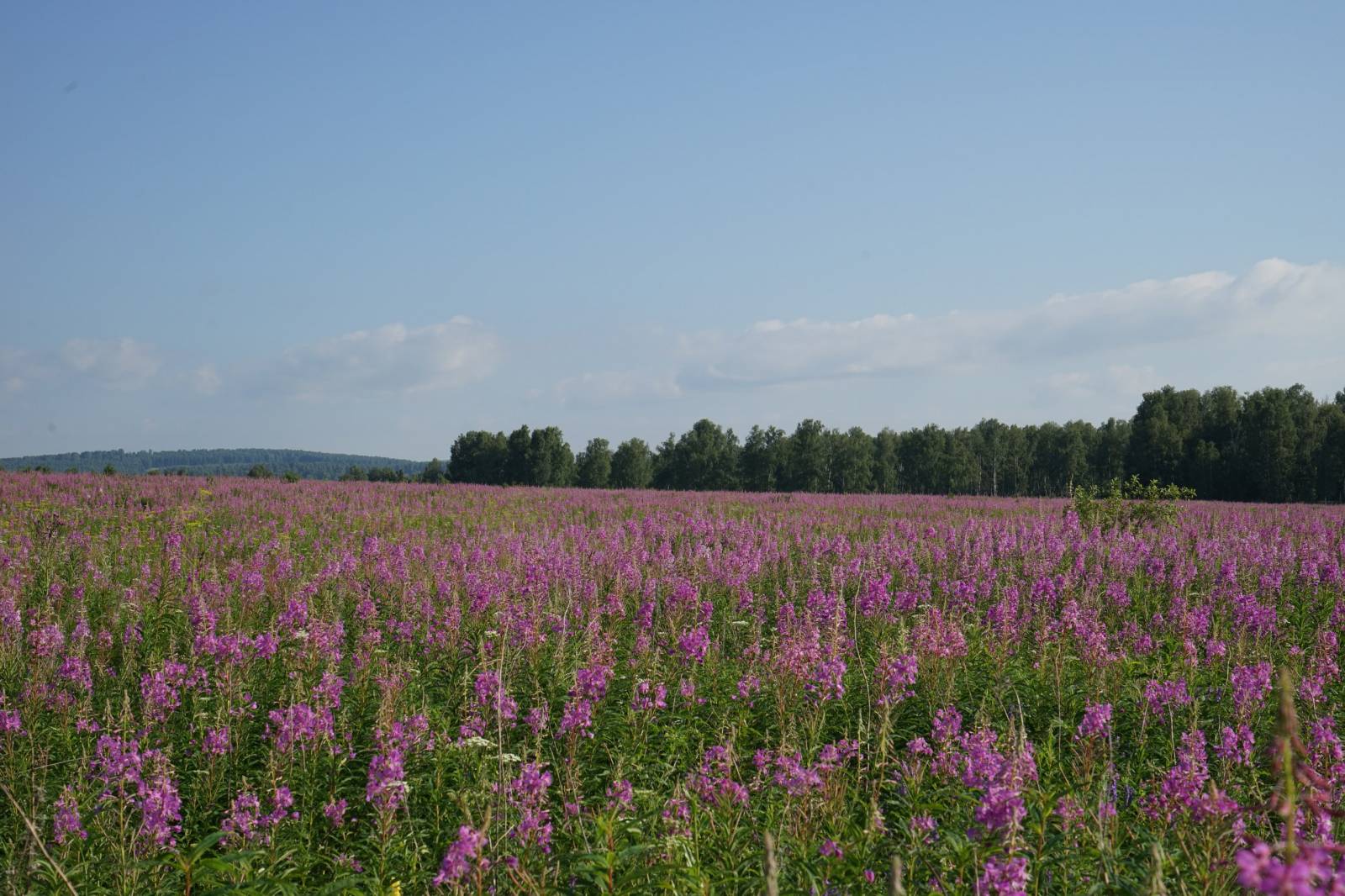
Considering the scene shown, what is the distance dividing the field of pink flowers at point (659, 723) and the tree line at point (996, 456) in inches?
1957

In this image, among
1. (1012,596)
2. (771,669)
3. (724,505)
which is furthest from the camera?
(724,505)

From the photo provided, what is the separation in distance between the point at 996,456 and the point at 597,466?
134 ft

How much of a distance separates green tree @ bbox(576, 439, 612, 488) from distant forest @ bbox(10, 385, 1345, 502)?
167 mm

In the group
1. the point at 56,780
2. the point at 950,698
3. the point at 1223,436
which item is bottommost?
the point at 56,780

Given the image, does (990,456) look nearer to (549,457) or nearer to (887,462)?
(887,462)

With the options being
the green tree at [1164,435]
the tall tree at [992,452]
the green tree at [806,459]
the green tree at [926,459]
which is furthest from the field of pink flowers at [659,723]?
the tall tree at [992,452]

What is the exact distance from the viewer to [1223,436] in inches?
2266

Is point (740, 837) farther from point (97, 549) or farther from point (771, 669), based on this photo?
point (97, 549)

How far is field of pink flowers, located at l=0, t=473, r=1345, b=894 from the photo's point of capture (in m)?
3.40

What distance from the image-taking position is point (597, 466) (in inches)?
3103

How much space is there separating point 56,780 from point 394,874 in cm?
281

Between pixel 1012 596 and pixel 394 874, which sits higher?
pixel 1012 596

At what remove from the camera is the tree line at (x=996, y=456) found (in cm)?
5244

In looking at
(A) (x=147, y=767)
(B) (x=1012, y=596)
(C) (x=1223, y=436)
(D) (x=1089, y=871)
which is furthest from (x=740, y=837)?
(C) (x=1223, y=436)
